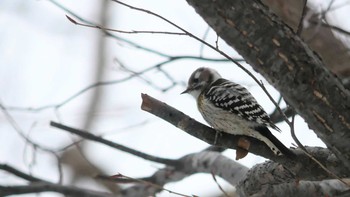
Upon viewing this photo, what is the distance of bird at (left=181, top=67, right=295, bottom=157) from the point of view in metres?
4.23

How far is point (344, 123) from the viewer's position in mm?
2717

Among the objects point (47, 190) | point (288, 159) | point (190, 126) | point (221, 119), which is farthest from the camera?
point (221, 119)

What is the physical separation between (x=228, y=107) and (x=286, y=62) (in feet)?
6.93

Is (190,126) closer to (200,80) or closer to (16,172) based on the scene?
(16,172)

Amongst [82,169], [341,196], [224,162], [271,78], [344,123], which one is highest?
[82,169]

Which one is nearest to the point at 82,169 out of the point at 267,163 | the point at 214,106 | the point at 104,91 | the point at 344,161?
the point at 104,91

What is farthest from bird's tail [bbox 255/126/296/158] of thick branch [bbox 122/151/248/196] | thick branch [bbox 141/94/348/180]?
thick branch [bbox 122/151/248/196]

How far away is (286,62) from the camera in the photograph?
2592 millimetres

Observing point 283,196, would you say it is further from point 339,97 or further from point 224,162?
point 224,162

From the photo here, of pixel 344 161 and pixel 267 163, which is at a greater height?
pixel 267 163

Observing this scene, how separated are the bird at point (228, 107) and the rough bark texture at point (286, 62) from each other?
956 millimetres

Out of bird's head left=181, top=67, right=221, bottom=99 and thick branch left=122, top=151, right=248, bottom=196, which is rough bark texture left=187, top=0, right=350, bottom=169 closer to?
thick branch left=122, top=151, right=248, bottom=196

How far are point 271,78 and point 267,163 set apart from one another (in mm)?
959

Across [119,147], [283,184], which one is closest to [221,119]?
[119,147]
